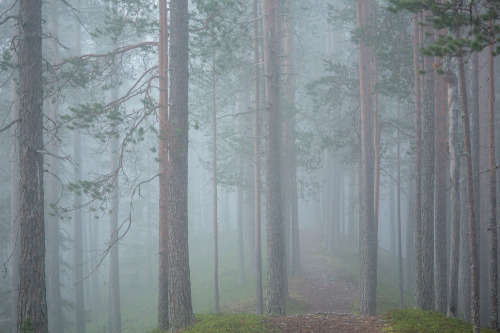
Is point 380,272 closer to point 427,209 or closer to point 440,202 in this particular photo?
point 440,202

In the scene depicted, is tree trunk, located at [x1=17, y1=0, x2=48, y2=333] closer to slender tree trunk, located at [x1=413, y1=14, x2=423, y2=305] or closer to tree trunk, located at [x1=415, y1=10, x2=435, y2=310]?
tree trunk, located at [x1=415, y1=10, x2=435, y2=310]

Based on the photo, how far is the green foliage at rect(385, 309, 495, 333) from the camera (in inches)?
285

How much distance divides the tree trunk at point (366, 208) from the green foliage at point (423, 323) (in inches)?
A: 141

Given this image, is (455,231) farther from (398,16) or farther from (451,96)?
(398,16)

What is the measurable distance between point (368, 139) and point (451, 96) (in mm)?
3881

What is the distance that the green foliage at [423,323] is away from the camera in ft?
23.7

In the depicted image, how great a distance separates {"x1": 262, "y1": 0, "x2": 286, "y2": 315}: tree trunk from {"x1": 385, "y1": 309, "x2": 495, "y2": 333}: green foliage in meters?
3.56

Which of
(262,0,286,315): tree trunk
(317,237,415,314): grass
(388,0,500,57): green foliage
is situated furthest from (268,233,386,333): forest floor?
(388,0,500,57): green foliage

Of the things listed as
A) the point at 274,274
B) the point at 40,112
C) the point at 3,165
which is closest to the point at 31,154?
the point at 40,112

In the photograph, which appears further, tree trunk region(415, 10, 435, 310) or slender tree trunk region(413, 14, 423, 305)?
slender tree trunk region(413, 14, 423, 305)

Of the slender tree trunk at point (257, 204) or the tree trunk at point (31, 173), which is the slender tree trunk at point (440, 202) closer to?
the slender tree trunk at point (257, 204)

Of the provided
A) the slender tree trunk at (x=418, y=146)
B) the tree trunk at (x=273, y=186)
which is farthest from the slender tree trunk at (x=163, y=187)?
the slender tree trunk at (x=418, y=146)

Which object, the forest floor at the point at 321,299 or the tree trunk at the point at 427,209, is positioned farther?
the tree trunk at the point at 427,209

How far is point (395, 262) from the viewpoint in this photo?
85.3 ft
